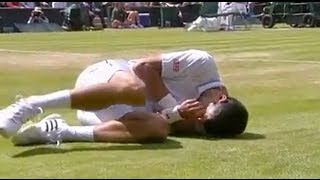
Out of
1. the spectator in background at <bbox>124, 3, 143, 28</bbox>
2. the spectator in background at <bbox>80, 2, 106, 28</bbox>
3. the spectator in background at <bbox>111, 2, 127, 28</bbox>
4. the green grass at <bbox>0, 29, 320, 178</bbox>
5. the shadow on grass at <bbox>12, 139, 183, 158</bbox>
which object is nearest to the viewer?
the green grass at <bbox>0, 29, 320, 178</bbox>

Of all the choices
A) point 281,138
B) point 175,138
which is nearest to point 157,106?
point 175,138

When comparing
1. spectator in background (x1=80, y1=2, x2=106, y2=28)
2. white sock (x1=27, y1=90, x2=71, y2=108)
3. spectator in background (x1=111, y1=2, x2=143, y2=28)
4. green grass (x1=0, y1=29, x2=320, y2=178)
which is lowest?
spectator in background (x1=111, y1=2, x2=143, y2=28)

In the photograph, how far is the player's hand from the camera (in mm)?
5809

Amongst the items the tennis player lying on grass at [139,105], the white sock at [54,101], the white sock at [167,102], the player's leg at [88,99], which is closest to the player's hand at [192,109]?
the tennis player lying on grass at [139,105]

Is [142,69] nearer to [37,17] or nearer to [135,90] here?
[135,90]

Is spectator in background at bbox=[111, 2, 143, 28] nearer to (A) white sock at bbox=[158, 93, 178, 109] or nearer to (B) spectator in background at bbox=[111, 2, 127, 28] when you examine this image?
(B) spectator in background at bbox=[111, 2, 127, 28]

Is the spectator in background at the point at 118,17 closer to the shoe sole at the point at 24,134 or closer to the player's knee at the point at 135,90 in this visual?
the shoe sole at the point at 24,134

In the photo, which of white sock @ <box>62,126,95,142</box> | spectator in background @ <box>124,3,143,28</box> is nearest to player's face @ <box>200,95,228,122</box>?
white sock @ <box>62,126,95,142</box>

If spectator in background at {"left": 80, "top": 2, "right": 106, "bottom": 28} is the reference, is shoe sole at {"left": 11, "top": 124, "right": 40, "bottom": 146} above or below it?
above

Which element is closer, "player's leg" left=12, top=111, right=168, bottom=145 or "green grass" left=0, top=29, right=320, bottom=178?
"green grass" left=0, top=29, right=320, bottom=178

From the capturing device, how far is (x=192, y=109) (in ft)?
19.1

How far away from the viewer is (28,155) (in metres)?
5.31

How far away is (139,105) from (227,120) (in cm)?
66

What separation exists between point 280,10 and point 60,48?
1644 cm
